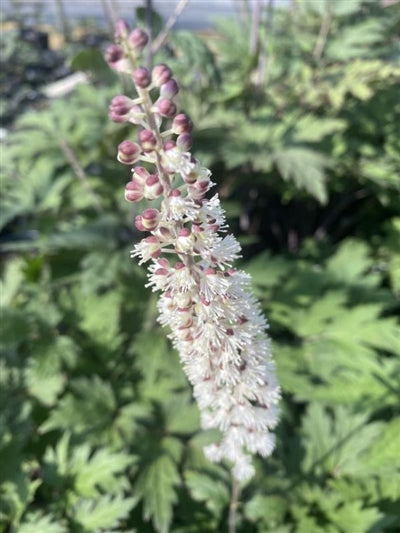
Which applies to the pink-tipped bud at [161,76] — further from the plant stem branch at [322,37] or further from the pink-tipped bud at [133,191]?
the plant stem branch at [322,37]

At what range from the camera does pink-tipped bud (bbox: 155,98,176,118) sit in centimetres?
118

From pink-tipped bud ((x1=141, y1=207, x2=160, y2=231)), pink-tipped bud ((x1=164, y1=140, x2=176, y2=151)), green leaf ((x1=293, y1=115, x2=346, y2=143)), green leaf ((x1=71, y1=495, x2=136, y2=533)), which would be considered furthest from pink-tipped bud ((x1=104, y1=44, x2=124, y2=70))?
green leaf ((x1=293, y1=115, x2=346, y2=143))

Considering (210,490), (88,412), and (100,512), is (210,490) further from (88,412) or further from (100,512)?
(88,412)

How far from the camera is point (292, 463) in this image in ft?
8.78

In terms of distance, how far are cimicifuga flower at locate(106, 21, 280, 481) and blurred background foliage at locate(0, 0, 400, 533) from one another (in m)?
1.01

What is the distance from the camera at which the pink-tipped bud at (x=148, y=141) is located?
116 centimetres

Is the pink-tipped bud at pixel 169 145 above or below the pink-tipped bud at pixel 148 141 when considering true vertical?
below

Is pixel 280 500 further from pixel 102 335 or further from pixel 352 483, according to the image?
pixel 102 335

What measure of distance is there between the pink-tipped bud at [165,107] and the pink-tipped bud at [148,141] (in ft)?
0.18

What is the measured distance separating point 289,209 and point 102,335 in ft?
8.92

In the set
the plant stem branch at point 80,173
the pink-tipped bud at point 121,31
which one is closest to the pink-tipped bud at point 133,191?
the pink-tipped bud at point 121,31

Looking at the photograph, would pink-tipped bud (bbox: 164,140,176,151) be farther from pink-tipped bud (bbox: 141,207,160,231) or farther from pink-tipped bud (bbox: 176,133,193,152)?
pink-tipped bud (bbox: 141,207,160,231)

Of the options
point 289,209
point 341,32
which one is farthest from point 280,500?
point 341,32

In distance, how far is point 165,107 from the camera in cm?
118
